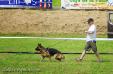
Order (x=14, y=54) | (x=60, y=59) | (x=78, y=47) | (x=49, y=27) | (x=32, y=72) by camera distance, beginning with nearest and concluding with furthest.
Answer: (x=32, y=72) → (x=60, y=59) → (x=14, y=54) → (x=78, y=47) → (x=49, y=27)

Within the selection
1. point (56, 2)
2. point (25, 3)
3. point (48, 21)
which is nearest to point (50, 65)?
point (48, 21)

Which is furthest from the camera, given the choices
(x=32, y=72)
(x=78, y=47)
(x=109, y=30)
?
(x=109, y=30)

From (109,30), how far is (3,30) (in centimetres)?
1126

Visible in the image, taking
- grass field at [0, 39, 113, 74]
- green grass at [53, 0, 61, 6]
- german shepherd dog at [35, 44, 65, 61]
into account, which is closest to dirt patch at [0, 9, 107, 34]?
green grass at [53, 0, 61, 6]

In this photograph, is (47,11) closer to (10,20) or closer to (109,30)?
(10,20)

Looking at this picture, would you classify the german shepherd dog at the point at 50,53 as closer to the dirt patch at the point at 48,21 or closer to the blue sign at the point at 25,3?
the dirt patch at the point at 48,21

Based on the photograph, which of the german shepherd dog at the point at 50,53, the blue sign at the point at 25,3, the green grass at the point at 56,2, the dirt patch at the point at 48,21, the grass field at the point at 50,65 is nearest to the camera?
the grass field at the point at 50,65

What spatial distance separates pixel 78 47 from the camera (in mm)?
29797

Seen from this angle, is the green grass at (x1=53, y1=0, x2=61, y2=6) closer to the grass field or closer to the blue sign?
the blue sign

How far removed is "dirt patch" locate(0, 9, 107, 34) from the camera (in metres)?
44.6

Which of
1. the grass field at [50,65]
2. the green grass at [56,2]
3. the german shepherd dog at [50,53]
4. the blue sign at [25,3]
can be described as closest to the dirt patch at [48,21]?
the blue sign at [25,3]

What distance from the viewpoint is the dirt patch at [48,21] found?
44625 millimetres

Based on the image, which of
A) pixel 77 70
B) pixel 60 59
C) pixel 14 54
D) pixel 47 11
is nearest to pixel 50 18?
pixel 47 11

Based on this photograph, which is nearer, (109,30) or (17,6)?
(109,30)
